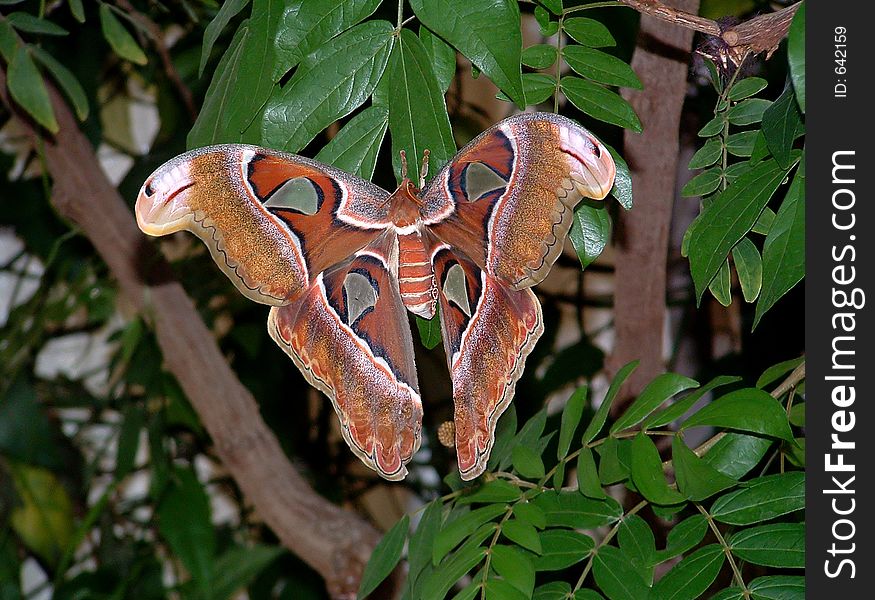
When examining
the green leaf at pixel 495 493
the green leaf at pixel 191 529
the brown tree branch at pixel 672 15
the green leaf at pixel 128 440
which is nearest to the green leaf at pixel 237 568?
the green leaf at pixel 191 529

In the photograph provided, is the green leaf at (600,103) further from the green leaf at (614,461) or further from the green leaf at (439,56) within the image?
the green leaf at (614,461)

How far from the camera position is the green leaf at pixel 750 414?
632mm

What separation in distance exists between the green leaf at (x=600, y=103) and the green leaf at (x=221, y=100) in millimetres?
236

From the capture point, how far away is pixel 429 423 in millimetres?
1654

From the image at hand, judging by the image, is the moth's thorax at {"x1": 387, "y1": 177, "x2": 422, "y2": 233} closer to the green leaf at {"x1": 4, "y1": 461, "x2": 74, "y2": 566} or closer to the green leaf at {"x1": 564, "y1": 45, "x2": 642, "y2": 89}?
the green leaf at {"x1": 564, "y1": 45, "x2": 642, "y2": 89}

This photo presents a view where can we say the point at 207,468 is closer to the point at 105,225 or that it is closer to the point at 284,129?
the point at 105,225

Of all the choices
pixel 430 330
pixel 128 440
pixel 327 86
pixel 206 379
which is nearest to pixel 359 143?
pixel 327 86

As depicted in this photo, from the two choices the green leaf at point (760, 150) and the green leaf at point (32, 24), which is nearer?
the green leaf at point (760, 150)

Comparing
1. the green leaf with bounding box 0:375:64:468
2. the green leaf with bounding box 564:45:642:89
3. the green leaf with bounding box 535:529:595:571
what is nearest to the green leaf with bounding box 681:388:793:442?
the green leaf with bounding box 535:529:595:571

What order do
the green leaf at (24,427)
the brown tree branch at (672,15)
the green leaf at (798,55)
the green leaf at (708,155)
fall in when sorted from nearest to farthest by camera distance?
the green leaf at (798,55) < the brown tree branch at (672,15) < the green leaf at (708,155) < the green leaf at (24,427)

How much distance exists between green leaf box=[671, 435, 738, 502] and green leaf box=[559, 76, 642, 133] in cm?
23

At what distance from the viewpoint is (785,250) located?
0.61 meters

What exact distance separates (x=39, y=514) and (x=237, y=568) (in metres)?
0.40
